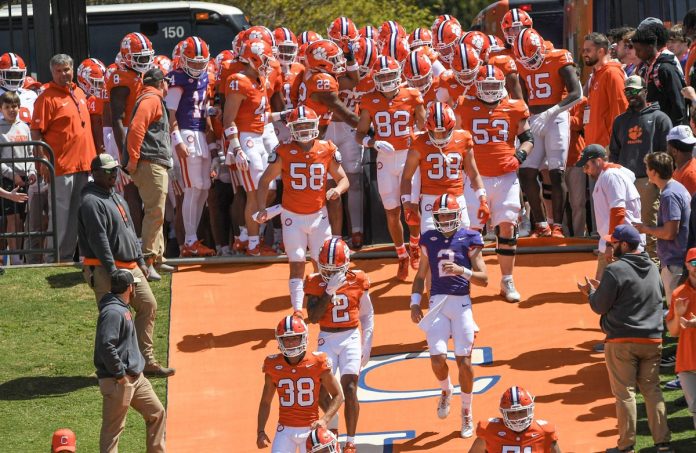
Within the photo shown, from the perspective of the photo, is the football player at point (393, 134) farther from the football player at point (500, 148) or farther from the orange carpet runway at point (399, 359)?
the football player at point (500, 148)

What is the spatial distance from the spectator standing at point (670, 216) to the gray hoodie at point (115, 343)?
4.54 m

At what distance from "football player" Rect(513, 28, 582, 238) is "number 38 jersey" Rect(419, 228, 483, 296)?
4.24 metres

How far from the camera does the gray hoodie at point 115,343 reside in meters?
11.4

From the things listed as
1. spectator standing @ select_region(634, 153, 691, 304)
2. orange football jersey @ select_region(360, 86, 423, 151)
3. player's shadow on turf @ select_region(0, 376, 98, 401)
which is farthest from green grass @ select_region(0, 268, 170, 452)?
spectator standing @ select_region(634, 153, 691, 304)

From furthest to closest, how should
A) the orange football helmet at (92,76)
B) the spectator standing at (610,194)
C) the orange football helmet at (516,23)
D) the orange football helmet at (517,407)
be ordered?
the orange football helmet at (92,76) < the orange football helmet at (516,23) < the spectator standing at (610,194) < the orange football helmet at (517,407)

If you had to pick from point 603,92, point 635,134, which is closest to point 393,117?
point 603,92

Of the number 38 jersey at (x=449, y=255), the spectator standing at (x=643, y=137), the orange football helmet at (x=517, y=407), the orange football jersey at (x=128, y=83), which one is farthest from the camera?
the orange football jersey at (x=128, y=83)

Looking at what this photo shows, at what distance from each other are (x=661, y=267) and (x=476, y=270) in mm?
1663

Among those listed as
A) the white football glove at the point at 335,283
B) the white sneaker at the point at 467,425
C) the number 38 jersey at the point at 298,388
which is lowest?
the white sneaker at the point at 467,425

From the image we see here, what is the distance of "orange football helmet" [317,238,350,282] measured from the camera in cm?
1234

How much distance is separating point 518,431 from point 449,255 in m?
2.25

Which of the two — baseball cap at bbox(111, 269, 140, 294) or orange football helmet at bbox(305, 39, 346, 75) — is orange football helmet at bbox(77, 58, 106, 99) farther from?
baseball cap at bbox(111, 269, 140, 294)

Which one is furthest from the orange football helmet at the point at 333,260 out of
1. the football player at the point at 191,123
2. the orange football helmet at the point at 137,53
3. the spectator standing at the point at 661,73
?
the orange football helmet at the point at 137,53

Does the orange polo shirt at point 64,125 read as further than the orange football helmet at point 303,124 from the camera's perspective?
Yes
